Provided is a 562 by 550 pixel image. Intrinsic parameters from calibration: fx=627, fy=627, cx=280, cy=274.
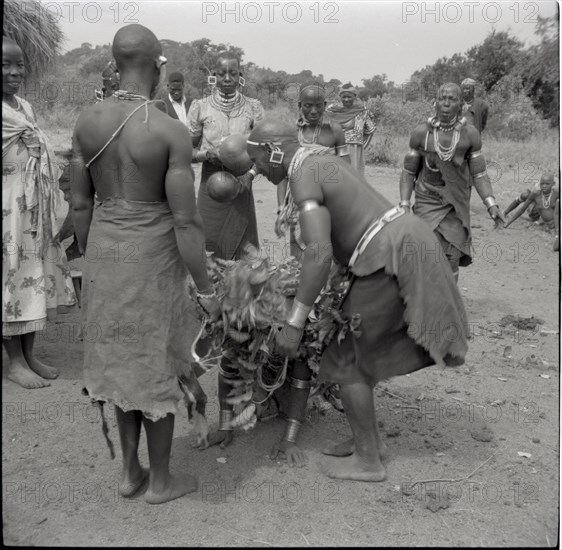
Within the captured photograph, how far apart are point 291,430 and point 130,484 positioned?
949 millimetres

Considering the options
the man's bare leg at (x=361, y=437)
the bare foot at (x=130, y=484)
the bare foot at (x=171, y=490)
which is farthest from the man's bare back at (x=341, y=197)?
the bare foot at (x=130, y=484)

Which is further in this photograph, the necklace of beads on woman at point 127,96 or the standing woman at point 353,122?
the standing woman at point 353,122

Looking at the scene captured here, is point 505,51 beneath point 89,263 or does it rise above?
above

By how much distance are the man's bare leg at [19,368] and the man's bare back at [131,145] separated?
6.82 feet

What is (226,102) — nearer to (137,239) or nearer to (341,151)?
(341,151)

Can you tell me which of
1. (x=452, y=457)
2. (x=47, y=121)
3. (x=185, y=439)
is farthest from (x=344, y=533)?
(x=47, y=121)

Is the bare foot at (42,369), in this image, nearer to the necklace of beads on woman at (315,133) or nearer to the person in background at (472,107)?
the necklace of beads on woman at (315,133)

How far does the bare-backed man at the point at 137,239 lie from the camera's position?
2.69 m

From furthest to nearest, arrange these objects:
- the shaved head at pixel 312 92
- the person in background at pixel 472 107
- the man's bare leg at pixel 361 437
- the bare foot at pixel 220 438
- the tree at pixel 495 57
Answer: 1. the tree at pixel 495 57
2. the person in background at pixel 472 107
3. the shaved head at pixel 312 92
4. the bare foot at pixel 220 438
5. the man's bare leg at pixel 361 437

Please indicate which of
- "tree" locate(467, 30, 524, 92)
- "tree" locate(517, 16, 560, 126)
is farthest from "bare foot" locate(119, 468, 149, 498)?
"tree" locate(467, 30, 524, 92)

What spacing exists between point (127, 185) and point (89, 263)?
416 mm

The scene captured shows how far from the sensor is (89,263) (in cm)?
288

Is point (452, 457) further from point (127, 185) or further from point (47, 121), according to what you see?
point (47, 121)

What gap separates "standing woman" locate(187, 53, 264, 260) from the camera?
492 centimetres
